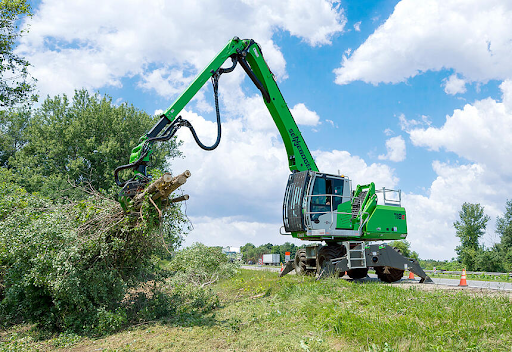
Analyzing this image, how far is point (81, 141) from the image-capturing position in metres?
26.4

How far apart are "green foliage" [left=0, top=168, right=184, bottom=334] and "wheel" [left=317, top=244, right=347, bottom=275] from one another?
225 inches

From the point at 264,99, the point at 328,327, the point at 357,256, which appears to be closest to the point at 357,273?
the point at 357,256

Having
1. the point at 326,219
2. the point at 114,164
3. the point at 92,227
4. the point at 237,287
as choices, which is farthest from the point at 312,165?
the point at 114,164

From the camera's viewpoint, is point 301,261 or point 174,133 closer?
point 174,133

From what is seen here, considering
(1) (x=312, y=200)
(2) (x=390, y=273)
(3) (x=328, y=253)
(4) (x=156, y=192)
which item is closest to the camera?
(4) (x=156, y=192)

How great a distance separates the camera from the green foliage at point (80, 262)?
355 inches

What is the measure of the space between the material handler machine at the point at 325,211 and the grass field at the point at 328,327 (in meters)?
2.86

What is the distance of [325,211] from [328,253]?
1494 millimetres

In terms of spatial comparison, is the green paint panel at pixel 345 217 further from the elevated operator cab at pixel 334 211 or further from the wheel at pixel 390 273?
the wheel at pixel 390 273

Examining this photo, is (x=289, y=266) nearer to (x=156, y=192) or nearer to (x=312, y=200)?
(x=312, y=200)

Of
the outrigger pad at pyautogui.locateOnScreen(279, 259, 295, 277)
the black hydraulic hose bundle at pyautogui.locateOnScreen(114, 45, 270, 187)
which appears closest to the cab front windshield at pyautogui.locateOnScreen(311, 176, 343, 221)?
the outrigger pad at pyautogui.locateOnScreen(279, 259, 295, 277)

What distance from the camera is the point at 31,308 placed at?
1012 centimetres

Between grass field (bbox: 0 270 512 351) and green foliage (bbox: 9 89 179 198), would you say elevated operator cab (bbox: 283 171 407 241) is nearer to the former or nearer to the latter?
grass field (bbox: 0 270 512 351)

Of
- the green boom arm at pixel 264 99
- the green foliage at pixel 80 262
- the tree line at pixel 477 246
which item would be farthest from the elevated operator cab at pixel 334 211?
the tree line at pixel 477 246
